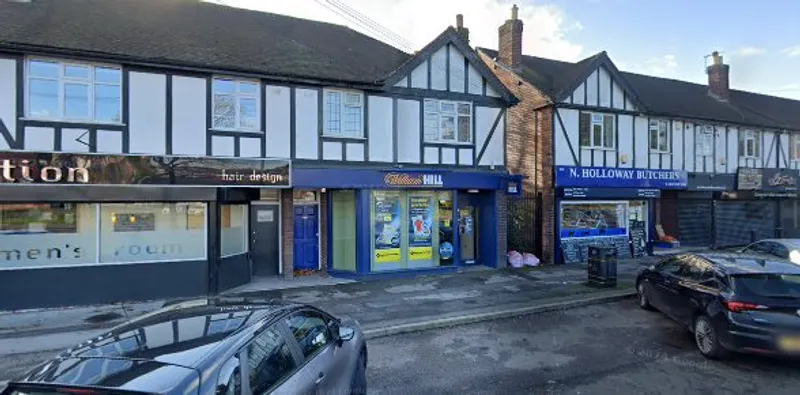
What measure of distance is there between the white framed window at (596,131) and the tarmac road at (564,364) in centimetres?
932

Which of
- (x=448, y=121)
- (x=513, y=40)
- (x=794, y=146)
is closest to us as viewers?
(x=448, y=121)

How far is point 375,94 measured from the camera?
43.7ft

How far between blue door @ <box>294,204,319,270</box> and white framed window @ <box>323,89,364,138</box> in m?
2.47

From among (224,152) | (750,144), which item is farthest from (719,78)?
(224,152)

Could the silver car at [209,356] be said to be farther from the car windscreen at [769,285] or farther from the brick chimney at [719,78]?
the brick chimney at [719,78]

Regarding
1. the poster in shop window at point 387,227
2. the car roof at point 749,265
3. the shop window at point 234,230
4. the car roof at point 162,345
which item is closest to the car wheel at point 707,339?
the car roof at point 749,265

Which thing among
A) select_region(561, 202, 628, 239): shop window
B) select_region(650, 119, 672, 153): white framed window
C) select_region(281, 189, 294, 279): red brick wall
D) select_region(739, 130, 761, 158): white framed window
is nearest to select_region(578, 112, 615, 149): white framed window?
select_region(561, 202, 628, 239): shop window

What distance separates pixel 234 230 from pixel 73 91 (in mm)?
4678

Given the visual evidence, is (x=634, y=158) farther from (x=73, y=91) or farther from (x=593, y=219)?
(x=73, y=91)

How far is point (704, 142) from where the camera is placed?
2020cm

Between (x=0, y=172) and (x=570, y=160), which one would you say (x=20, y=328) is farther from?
(x=570, y=160)

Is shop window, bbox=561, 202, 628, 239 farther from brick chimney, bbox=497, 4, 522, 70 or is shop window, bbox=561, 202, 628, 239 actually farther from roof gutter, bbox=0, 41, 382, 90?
roof gutter, bbox=0, 41, 382, 90

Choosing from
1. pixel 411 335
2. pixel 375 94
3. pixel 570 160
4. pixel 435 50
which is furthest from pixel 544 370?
pixel 570 160

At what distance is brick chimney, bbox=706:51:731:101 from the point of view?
78.7ft
